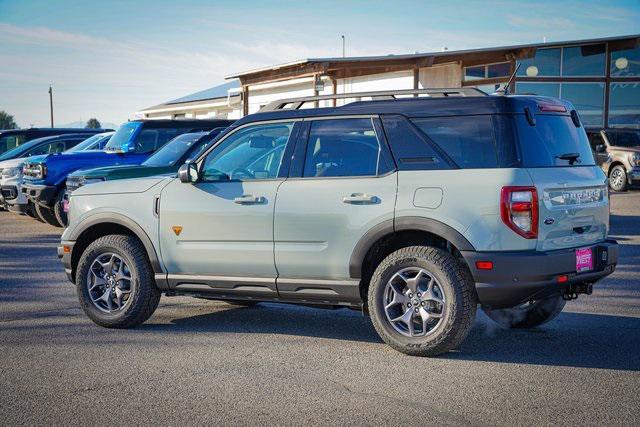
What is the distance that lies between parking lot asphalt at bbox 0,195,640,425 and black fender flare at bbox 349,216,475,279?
2.36 ft

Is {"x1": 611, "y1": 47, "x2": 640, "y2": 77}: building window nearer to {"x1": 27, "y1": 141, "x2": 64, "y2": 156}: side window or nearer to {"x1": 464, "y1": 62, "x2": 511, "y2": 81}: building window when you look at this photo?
{"x1": 464, "y1": 62, "x2": 511, "y2": 81}: building window

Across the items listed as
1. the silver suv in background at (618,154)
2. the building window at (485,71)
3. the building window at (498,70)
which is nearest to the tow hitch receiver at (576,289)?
the silver suv in background at (618,154)

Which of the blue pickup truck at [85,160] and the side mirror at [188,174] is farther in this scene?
the blue pickup truck at [85,160]

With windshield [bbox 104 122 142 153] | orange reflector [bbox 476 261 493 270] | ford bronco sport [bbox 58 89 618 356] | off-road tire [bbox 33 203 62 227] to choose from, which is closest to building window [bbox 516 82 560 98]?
windshield [bbox 104 122 142 153]

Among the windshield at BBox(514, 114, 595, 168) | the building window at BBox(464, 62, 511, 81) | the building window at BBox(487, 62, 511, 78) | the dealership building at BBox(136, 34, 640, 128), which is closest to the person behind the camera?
Answer: the windshield at BBox(514, 114, 595, 168)

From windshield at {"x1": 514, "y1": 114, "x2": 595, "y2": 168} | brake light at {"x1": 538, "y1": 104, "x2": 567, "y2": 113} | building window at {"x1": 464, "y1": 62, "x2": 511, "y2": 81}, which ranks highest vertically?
building window at {"x1": 464, "y1": 62, "x2": 511, "y2": 81}

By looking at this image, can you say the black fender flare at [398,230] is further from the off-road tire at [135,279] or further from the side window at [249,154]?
the off-road tire at [135,279]

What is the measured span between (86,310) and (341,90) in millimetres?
23899

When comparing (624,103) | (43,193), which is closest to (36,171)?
(43,193)

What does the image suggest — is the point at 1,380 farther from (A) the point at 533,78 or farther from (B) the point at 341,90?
(A) the point at 533,78

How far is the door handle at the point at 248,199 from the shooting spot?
22.0 feet

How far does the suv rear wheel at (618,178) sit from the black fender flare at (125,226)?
1911 cm

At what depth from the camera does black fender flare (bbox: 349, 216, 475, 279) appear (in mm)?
5887

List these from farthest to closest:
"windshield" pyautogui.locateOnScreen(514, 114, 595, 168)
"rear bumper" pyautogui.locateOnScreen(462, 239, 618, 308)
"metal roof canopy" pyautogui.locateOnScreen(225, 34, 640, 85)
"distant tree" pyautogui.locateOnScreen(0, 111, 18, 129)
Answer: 1. "distant tree" pyautogui.locateOnScreen(0, 111, 18, 129)
2. "metal roof canopy" pyautogui.locateOnScreen(225, 34, 640, 85)
3. "windshield" pyautogui.locateOnScreen(514, 114, 595, 168)
4. "rear bumper" pyautogui.locateOnScreen(462, 239, 618, 308)
